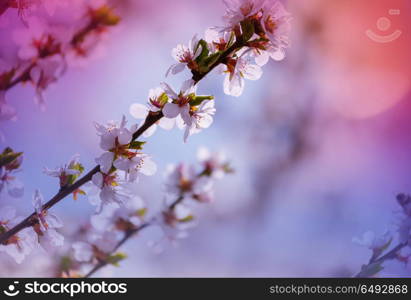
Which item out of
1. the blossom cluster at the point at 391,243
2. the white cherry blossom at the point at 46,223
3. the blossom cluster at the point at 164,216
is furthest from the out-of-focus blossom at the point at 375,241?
the white cherry blossom at the point at 46,223

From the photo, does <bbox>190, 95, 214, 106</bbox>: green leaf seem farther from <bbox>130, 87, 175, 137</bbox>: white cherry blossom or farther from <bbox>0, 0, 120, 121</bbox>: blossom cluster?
<bbox>0, 0, 120, 121</bbox>: blossom cluster

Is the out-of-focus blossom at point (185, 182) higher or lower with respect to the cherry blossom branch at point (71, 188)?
higher

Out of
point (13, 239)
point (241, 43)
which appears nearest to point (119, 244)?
point (13, 239)

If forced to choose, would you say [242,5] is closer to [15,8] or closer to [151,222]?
[15,8]

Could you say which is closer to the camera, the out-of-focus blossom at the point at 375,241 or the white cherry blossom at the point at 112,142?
the white cherry blossom at the point at 112,142

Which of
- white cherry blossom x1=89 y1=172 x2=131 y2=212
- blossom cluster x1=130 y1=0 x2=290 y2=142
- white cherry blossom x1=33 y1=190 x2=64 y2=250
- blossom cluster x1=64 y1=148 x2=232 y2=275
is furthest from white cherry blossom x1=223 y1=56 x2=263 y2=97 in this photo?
blossom cluster x1=64 y1=148 x2=232 y2=275

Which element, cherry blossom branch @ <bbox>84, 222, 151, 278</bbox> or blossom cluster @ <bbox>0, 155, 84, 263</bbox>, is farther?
cherry blossom branch @ <bbox>84, 222, 151, 278</bbox>

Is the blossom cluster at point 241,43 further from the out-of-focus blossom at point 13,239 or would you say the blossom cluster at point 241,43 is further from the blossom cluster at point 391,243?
the blossom cluster at point 391,243
